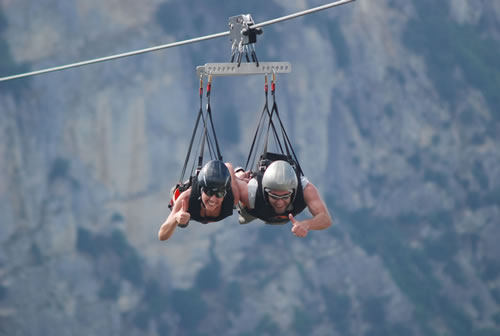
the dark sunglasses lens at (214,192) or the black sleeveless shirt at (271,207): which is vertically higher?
the dark sunglasses lens at (214,192)

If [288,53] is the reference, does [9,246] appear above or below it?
below

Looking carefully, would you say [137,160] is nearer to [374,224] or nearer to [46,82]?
[46,82]

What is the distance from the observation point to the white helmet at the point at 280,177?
13312 mm

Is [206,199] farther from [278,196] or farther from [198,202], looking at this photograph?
[278,196]

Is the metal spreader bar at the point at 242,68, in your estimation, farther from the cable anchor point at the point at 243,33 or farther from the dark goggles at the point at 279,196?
the dark goggles at the point at 279,196

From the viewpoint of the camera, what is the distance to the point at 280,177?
43.7 ft

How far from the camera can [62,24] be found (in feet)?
169

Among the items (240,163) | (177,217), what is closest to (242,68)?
(177,217)

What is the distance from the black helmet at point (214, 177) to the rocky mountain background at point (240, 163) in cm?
3669

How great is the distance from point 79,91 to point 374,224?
15.8 meters

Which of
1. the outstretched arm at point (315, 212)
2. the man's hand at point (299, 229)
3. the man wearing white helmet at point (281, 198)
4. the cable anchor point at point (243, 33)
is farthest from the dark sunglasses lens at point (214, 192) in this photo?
the cable anchor point at point (243, 33)

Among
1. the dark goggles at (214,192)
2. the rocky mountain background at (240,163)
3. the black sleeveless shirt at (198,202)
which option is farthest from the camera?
→ the rocky mountain background at (240,163)

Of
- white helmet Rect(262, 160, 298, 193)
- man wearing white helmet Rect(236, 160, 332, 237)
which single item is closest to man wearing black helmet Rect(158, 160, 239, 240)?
man wearing white helmet Rect(236, 160, 332, 237)

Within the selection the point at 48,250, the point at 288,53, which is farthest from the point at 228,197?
the point at 288,53
